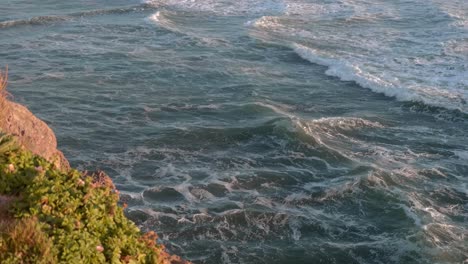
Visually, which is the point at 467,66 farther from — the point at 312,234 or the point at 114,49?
the point at 312,234

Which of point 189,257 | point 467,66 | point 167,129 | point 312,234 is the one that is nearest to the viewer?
point 189,257

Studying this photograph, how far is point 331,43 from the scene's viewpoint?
84.0 feet

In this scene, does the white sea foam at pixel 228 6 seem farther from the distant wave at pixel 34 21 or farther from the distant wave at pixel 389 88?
the distant wave at pixel 389 88

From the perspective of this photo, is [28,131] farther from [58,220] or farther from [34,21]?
[34,21]

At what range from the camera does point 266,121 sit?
16.8m

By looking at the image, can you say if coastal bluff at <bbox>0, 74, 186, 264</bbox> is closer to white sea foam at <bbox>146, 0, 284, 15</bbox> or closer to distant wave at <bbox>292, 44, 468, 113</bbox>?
distant wave at <bbox>292, 44, 468, 113</bbox>

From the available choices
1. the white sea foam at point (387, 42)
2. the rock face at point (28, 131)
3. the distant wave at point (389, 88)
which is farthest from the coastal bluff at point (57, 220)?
the white sea foam at point (387, 42)

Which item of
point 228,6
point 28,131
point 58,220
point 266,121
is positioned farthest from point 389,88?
point 58,220

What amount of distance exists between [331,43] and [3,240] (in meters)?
20.7

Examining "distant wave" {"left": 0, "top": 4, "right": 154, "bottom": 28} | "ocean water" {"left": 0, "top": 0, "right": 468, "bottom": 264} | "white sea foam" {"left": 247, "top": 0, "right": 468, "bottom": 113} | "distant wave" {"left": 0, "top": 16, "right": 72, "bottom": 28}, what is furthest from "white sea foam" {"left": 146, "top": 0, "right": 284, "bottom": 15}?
"distant wave" {"left": 0, "top": 16, "right": 72, "bottom": 28}

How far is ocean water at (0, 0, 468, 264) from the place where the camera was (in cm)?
1164

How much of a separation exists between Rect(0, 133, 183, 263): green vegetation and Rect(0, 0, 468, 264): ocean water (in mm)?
3248

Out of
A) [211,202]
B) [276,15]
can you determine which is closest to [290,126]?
[211,202]

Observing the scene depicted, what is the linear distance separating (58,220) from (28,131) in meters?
3.29
